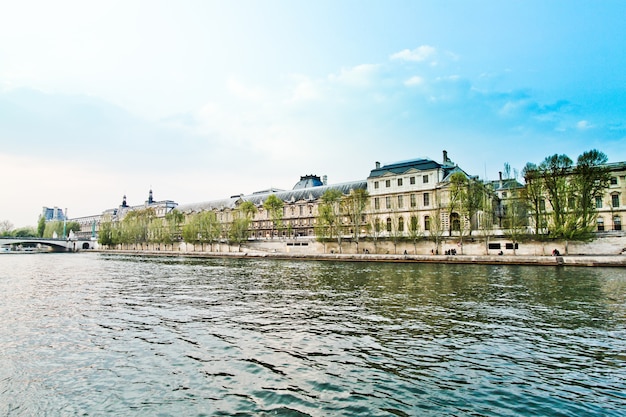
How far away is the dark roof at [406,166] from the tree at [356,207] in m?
4.61

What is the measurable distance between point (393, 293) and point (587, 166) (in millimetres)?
38278

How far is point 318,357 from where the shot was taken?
952 cm

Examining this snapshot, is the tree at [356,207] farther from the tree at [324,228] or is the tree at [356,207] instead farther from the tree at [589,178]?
the tree at [589,178]

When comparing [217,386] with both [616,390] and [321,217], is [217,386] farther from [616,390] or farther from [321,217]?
[321,217]

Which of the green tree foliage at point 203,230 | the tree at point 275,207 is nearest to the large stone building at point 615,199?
the tree at point 275,207

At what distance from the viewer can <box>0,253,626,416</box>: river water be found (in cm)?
695

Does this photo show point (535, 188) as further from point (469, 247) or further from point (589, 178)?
point (469, 247)

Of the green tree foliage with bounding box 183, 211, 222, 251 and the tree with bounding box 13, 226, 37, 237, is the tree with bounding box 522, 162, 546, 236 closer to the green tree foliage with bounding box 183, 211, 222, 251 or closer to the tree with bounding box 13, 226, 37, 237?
the green tree foliage with bounding box 183, 211, 222, 251

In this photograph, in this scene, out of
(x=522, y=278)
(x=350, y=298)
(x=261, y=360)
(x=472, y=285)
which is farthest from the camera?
(x=522, y=278)

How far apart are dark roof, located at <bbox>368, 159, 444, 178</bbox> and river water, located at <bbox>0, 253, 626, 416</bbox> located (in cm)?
4794

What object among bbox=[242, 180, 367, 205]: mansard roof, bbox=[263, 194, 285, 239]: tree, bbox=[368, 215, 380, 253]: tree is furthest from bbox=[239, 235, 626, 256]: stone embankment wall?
bbox=[242, 180, 367, 205]: mansard roof

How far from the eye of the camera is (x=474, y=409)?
6660 mm

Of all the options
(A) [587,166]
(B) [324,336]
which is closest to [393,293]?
(B) [324,336]

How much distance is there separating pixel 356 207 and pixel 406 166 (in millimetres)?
12925
